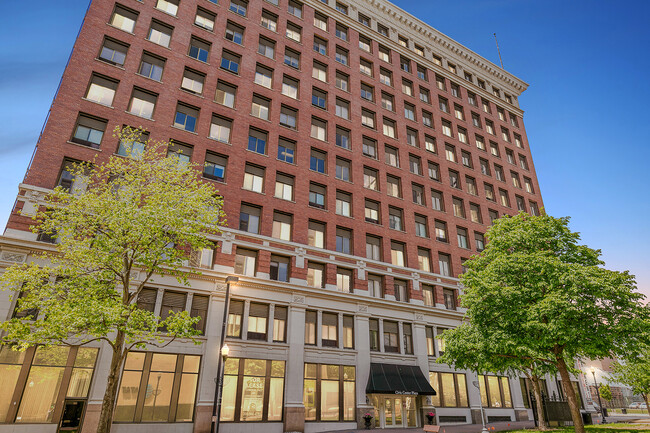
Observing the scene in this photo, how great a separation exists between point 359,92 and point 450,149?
1359cm

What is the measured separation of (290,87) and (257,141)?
303 inches

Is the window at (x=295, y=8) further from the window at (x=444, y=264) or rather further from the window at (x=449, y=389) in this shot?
the window at (x=449, y=389)

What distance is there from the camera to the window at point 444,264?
1527 inches

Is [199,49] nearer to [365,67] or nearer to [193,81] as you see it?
[193,81]

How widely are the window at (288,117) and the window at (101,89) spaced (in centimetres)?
1354

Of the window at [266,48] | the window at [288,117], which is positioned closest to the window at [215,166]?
the window at [288,117]

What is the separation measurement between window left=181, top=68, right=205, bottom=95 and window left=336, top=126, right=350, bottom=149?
13401mm

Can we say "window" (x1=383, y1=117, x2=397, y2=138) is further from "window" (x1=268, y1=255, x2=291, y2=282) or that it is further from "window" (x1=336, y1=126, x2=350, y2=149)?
"window" (x1=268, y1=255, x2=291, y2=282)

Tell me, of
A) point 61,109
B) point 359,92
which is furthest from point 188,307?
point 359,92

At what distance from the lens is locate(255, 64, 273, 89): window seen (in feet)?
116

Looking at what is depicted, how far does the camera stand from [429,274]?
121 ft

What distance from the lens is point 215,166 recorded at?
99.2 feet

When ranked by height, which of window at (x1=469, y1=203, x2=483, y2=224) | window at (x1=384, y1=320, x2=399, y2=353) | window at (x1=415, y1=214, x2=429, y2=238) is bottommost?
window at (x1=384, y1=320, x2=399, y2=353)

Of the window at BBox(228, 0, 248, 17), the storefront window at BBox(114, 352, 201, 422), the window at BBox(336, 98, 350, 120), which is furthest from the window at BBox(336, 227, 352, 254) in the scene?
the window at BBox(228, 0, 248, 17)
